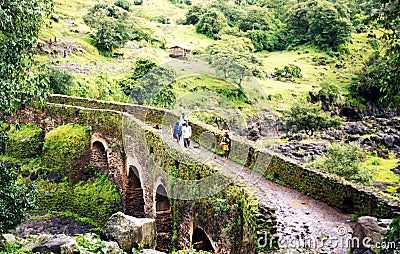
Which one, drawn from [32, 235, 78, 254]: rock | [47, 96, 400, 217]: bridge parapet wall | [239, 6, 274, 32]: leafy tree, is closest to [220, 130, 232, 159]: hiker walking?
[47, 96, 400, 217]: bridge parapet wall

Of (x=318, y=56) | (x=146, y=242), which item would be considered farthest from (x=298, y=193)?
(x=318, y=56)

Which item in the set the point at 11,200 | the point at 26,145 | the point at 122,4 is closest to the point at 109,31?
the point at 26,145

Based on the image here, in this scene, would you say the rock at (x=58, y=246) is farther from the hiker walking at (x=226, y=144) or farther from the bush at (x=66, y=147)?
the bush at (x=66, y=147)

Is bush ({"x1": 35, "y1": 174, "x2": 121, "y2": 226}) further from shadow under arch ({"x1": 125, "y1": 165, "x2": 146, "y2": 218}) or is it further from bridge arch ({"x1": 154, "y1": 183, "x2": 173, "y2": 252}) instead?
bridge arch ({"x1": 154, "y1": 183, "x2": 173, "y2": 252})

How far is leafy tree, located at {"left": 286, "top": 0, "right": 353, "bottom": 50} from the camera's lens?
59969 mm

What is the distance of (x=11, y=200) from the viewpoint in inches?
375

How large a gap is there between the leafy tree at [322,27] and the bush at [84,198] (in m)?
50.2

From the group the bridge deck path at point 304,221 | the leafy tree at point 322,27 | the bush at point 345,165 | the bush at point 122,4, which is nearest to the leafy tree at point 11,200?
the bridge deck path at point 304,221

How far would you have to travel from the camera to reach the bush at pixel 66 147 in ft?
65.7

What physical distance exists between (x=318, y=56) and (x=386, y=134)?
29918mm

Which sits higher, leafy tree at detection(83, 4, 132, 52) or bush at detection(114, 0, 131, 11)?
bush at detection(114, 0, 131, 11)

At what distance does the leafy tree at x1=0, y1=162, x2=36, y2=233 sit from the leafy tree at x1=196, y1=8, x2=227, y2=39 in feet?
185

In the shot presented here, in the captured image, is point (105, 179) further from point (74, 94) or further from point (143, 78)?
point (143, 78)

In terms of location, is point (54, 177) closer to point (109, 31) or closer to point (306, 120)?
point (306, 120)
